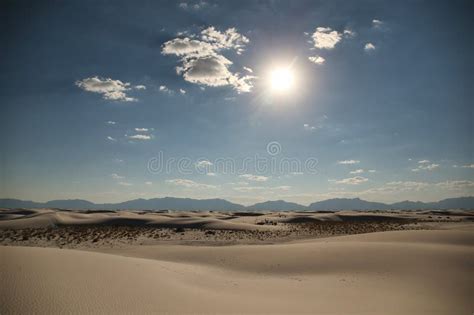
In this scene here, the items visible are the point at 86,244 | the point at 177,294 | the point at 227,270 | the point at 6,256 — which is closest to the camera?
the point at 177,294

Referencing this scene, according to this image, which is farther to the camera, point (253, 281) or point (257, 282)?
point (253, 281)

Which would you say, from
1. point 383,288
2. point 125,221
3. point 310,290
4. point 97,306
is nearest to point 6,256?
point 97,306

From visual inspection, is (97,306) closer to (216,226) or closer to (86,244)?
(86,244)

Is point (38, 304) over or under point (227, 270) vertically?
over

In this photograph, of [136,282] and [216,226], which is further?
[216,226]

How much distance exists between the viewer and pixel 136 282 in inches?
393

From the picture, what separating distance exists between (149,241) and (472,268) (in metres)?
23.2

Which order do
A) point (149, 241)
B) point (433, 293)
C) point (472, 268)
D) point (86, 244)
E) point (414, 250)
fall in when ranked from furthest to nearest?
point (149, 241) → point (86, 244) → point (414, 250) → point (472, 268) → point (433, 293)

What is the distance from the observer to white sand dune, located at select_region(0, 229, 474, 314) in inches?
316

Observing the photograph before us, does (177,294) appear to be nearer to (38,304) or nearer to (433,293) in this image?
(38,304)

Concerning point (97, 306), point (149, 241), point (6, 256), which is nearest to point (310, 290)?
point (97, 306)

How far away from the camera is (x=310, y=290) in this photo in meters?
11.2

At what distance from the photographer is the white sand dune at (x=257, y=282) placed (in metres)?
8.04

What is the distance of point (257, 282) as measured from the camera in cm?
1256
